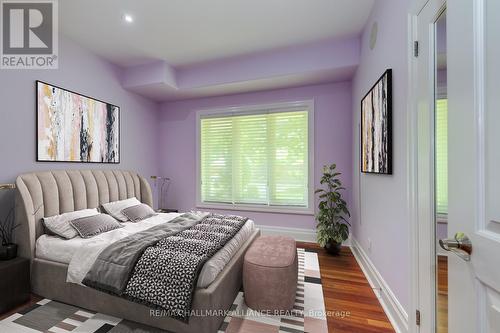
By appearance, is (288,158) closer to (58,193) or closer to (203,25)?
(203,25)

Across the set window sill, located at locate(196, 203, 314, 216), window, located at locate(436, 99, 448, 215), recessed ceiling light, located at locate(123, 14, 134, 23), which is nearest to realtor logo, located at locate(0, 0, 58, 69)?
recessed ceiling light, located at locate(123, 14, 134, 23)

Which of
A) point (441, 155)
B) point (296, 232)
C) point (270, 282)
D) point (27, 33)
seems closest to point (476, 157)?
point (441, 155)

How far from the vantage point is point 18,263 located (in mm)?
1926

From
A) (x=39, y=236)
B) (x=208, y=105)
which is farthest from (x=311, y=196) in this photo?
Result: (x=39, y=236)

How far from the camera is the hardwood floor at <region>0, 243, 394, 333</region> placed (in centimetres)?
168

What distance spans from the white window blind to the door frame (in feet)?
7.01

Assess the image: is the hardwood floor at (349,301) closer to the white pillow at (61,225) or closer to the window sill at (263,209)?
the white pillow at (61,225)

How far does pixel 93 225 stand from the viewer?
2.33 m

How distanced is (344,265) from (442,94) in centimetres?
225

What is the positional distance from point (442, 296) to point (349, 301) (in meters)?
1.00

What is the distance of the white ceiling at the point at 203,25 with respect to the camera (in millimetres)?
2244

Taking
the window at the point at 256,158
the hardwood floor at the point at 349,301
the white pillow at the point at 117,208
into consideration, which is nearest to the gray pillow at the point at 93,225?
the white pillow at the point at 117,208

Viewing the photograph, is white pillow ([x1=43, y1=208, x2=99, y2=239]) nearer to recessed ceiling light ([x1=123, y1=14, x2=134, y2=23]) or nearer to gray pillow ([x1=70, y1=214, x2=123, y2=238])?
gray pillow ([x1=70, y1=214, x2=123, y2=238])

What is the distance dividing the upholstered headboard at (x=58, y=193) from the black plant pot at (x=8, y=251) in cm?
7
